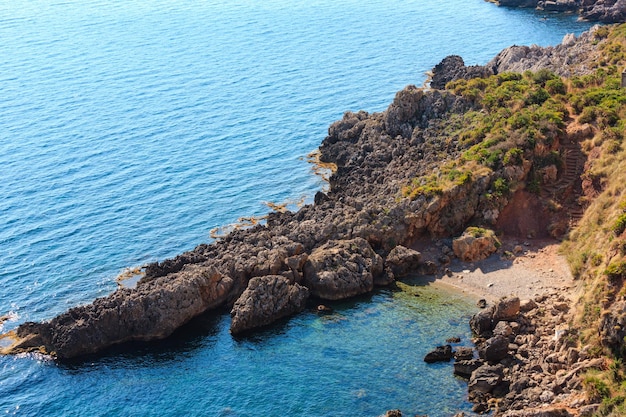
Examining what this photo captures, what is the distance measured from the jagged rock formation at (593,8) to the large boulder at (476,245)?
108 m

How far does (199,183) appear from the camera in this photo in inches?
4242

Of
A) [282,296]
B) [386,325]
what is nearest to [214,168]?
[282,296]

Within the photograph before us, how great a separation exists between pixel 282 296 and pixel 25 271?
3209 cm

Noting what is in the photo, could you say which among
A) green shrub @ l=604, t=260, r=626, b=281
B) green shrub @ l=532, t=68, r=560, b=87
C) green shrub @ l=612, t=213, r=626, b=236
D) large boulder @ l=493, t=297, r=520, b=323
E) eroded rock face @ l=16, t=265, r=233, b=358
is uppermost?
green shrub @ l=532, t=68, r=560, b=87

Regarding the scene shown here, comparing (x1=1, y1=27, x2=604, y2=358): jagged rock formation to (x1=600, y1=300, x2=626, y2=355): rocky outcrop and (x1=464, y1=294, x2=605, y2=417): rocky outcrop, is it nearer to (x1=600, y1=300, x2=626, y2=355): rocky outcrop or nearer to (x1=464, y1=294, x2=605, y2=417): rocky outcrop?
(x1=464, y1=294, x2=605, y2=417): rocky outcrop

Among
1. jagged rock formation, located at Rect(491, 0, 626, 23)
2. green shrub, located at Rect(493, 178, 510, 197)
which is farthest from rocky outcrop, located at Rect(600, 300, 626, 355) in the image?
jagged rock formation, located at Rect(491, 0, 626, 23)

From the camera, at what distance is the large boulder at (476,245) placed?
80.6m

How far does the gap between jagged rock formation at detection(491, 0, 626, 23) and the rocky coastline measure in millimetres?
88162

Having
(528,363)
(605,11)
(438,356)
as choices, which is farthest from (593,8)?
(438,356)

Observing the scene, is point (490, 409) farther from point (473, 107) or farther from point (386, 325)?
point (473, 107)

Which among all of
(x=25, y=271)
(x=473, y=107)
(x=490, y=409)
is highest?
(x=473, y=107)

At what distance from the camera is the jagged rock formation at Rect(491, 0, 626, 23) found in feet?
556

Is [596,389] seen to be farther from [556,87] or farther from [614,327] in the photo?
[556,87]

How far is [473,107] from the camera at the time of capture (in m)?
101
